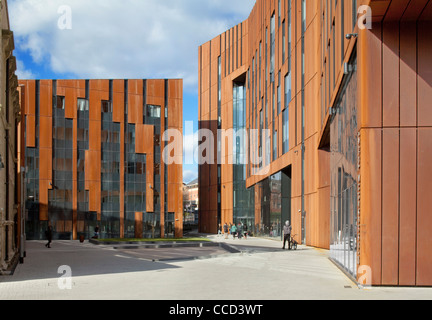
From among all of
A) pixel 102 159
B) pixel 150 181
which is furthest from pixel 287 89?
pixel 102 159

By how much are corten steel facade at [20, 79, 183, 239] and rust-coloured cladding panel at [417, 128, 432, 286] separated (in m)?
40.6

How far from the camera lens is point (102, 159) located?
1984 inches

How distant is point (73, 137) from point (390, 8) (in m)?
41.8

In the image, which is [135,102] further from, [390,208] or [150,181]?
[390,208]

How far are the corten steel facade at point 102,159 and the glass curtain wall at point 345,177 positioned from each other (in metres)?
32.9

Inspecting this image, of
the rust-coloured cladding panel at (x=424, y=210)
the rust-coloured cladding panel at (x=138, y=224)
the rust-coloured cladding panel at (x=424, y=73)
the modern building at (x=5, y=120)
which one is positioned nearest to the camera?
the rust-coloured cladding panel at (x=424, y=210)

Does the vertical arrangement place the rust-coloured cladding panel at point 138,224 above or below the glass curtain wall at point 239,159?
below

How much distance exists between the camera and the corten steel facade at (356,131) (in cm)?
1225

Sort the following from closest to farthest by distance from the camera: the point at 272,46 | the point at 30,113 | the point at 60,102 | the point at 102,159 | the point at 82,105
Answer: the point at 272,46
the point at 30,113
the point at 60,102
the point at 82,105
the point at 102,159

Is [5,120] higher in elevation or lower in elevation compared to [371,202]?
higher

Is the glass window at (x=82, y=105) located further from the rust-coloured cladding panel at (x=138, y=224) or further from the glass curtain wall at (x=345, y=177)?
the glass curtain wall at (x=345, y=177)

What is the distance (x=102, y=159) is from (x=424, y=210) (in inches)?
1639

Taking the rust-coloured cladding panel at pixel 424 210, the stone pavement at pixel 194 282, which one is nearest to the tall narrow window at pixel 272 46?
the stone pavement at pixel 194 282

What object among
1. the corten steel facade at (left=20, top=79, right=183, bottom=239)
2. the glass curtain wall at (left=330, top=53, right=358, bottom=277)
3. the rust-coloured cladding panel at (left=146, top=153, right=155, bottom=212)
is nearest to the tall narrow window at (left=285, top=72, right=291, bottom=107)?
the glass curtain wall at (left=330, top=53, right=358, bottom=277)
